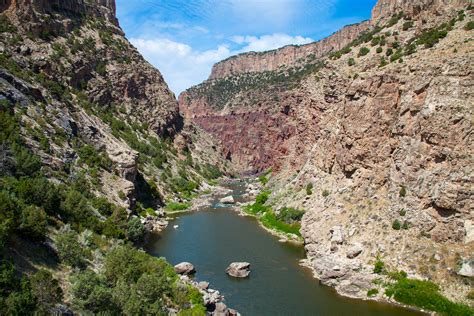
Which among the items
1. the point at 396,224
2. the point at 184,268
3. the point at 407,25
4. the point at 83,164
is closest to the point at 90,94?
the point at 83,164

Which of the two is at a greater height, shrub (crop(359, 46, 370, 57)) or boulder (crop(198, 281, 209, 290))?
shrub (crop(359, 46, 370, 57))

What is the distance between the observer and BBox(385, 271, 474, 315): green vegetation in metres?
29.7

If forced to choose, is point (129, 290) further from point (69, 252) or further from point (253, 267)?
point (253, 267)

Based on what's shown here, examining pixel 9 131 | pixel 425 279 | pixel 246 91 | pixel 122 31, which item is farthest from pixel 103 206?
pixel 246 91

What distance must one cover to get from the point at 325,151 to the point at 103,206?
2859 cm

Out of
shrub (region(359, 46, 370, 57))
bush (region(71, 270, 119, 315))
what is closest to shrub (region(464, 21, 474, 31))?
shrub (region(359, 46, 370, 57))

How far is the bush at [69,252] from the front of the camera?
86.5 feet

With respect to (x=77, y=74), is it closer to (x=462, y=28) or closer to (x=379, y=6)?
(x=379, y=6)

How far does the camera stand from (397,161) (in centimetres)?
4025

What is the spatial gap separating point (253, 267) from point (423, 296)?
1580 cm

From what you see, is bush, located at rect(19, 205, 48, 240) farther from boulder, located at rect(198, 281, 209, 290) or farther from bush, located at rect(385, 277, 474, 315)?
bush, located at rect(385, 277, 474, 315)

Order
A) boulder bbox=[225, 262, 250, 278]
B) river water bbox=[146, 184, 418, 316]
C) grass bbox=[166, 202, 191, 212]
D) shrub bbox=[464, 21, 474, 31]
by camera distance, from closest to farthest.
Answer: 1. river water bbox=[146, 184, 418, 316]
2. boulder bbox=[225, 262, 250, 278]
3. shrub bbox=[464, 21, 474, 31]
4. grass bbox=[166, 202, 191, 212]

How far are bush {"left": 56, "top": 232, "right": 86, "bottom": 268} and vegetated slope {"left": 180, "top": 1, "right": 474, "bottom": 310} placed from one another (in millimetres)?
20520

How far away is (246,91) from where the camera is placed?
653 ft
